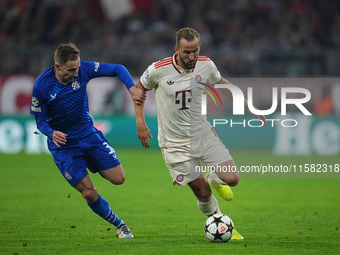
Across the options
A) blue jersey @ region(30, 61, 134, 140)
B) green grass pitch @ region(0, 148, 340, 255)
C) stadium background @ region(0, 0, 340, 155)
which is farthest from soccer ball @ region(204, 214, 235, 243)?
stadium background @ region(0, 0, 340, 155)

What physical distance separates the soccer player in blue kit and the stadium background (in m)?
9.85

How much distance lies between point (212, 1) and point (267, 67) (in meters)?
4.39

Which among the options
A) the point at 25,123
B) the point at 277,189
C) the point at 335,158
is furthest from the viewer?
the point at 25,123

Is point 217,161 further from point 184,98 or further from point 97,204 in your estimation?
point 97,204

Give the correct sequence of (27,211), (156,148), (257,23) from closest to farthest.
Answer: (27,211)
(156,148)
(257,23)

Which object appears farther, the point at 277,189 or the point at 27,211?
the point at 277,189

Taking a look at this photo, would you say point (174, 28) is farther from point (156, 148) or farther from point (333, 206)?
point (333, 206)

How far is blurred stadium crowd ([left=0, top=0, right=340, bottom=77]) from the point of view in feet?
61.6

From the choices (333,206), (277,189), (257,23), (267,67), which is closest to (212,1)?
(257,23)

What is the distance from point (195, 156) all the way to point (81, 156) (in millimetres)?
1377

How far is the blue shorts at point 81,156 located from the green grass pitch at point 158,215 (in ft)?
2.41

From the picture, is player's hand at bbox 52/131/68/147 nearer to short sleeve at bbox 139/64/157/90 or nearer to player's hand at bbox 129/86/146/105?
player's hand at bbox 129/86/146/105

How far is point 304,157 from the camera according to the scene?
1703cm

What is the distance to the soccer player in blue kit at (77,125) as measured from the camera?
761 cm
